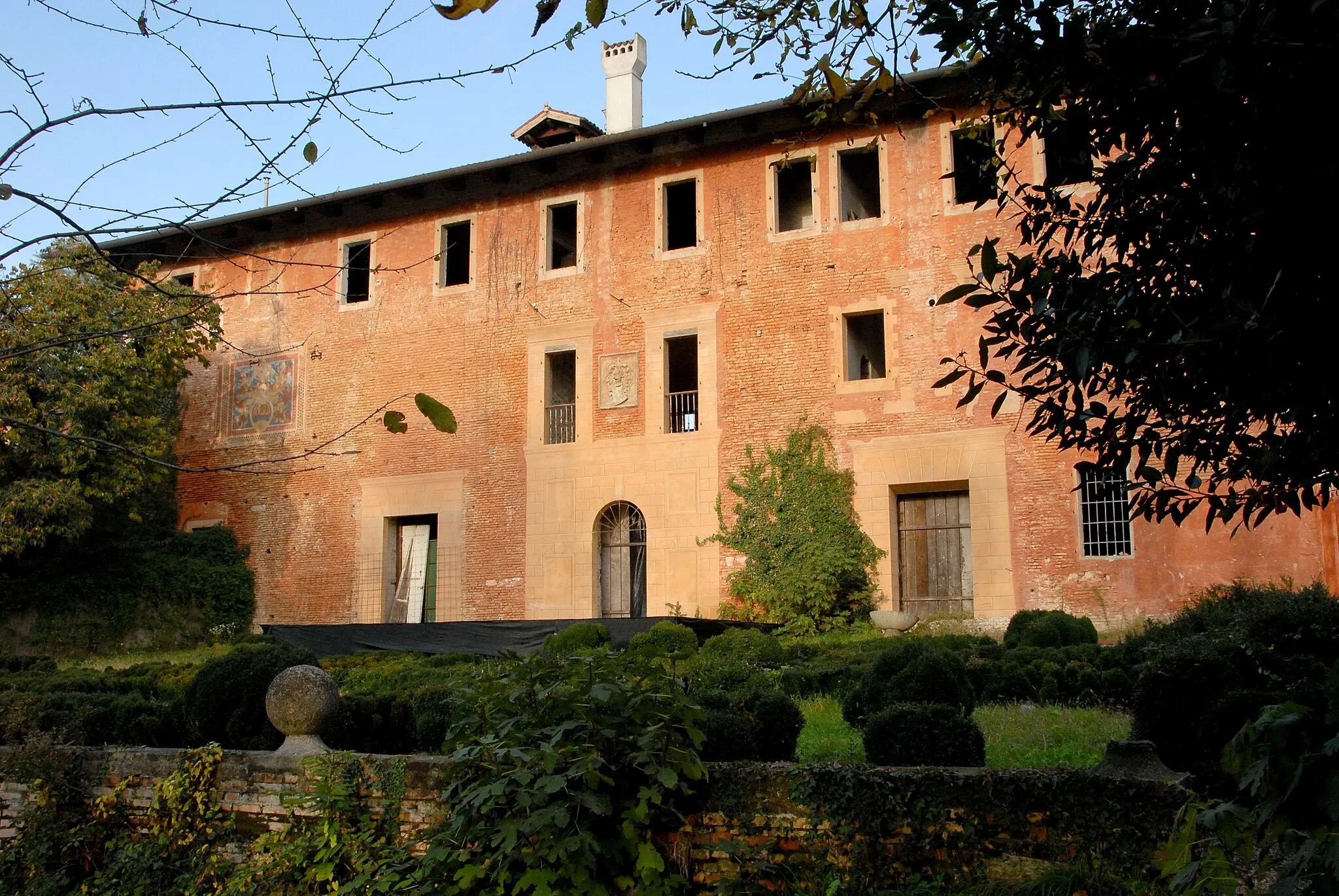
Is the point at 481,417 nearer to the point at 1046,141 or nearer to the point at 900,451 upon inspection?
the point at 900,451

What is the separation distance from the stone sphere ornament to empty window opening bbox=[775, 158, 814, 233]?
13190mm

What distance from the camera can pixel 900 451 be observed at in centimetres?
1636

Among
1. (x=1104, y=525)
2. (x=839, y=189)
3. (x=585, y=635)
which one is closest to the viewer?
(x=585, y=635)

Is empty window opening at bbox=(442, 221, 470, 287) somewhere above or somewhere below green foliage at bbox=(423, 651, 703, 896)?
above

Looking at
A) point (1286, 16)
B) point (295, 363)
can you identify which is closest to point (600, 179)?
point (295, 363)

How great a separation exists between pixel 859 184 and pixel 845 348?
312cm

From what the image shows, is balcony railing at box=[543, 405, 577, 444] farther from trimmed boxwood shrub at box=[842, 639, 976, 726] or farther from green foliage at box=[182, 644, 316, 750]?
trimmed boxwood shrub at box=[842, 639, 976, 726]

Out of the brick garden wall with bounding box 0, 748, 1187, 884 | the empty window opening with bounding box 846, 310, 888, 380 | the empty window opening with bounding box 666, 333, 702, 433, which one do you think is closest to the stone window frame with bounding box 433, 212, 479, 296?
the empty window opening with bounding box 666, 333, 702, 433

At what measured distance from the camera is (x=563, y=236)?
829 inches

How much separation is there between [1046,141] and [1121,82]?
1.89 ft

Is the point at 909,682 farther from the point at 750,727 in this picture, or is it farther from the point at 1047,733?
the point at 750,727

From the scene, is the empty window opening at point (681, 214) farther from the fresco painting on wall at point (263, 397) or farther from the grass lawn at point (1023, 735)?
the grass lawn at point (1023, 735)

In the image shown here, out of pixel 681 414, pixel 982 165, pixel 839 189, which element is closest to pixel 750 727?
pixel 982 165

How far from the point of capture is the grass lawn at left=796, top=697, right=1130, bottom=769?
6.20 metres
